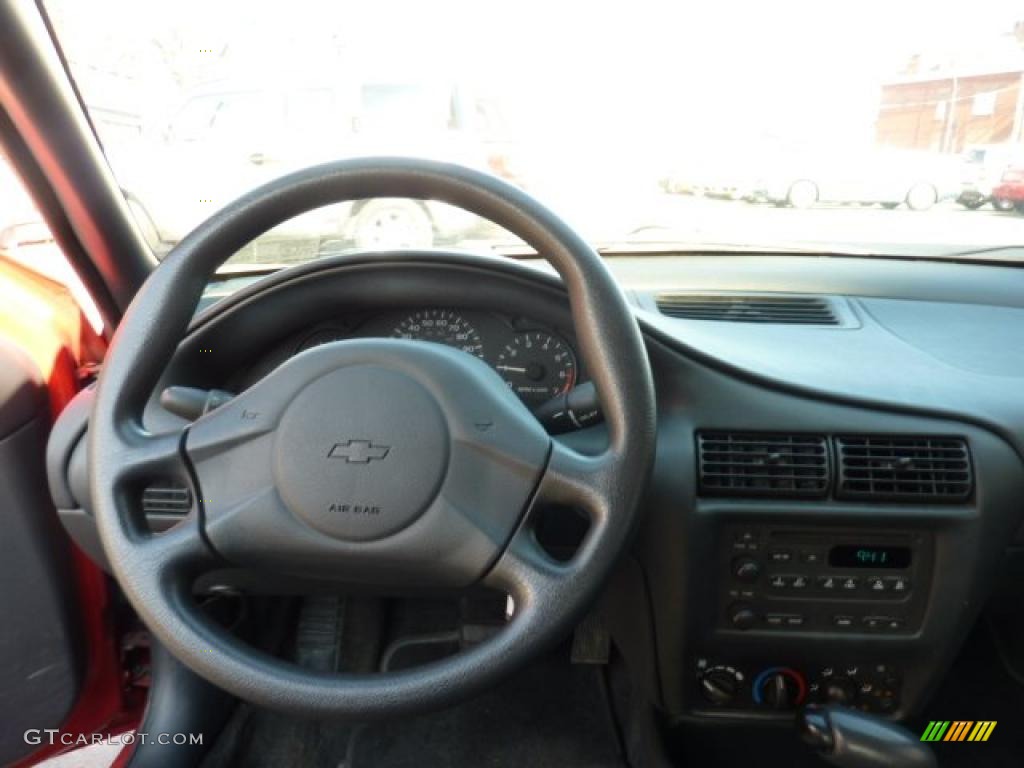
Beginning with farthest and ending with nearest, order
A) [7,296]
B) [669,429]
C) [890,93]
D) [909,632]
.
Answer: [890,93]
[7,296]
[909,632]
[669,429]

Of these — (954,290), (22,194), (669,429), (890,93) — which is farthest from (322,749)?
(890,93)

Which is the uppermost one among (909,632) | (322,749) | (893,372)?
(893,372)

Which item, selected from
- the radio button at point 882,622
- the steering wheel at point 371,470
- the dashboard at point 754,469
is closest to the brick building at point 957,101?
the dashboard at point 754,469

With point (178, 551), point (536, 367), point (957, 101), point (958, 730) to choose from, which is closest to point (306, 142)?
point (536, 367)

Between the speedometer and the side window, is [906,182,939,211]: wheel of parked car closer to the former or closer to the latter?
the speedometer

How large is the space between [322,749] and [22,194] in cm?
138

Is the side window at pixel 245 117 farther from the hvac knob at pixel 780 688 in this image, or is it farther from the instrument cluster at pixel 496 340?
the hvac knob at pixel 780 688

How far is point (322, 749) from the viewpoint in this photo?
82.2 inches

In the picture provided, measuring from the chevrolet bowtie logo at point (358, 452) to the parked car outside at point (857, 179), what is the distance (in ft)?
4.72

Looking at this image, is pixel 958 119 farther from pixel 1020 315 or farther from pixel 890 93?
pixel 1020 315

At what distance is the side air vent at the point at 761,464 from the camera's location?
5.00 ft

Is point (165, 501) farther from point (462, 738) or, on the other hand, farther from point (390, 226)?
point (462, 738)

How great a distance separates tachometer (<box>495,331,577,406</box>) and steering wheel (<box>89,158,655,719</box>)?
0.31 m

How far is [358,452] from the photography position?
122 cm
